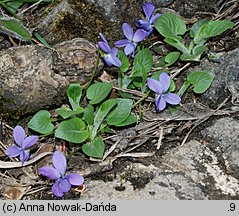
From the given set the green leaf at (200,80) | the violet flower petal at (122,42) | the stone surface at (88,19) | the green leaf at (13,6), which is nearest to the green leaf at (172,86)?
the green leaf at (200,80)

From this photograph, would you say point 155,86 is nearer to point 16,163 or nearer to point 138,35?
point 138,35

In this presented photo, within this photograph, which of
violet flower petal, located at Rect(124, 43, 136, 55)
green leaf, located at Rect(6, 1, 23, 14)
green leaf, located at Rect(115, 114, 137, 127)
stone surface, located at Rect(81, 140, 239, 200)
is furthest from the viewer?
green leaf, located at Rect(6, 1, 23, 14)

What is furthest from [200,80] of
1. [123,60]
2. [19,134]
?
[19,134]

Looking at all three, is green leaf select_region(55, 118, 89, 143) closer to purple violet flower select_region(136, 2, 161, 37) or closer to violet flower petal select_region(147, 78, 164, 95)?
violet flower petal select_region(147, 78, 164, 95)

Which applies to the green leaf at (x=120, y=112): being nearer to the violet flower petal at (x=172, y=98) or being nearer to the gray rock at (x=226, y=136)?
the violet flower petal at (x=172, y=98)

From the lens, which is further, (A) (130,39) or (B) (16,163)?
(A) (130,39)

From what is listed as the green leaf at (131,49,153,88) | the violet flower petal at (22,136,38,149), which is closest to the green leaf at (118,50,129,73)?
the green leaf at (131,49,153,88)

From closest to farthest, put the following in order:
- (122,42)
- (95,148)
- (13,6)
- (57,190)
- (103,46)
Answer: (57,190) < (95,148) < (103,46) < (122,42) < (13,6)
